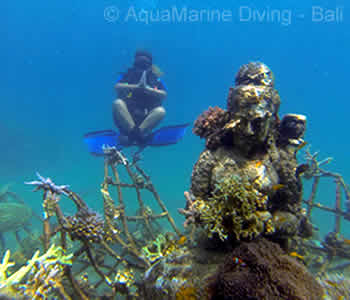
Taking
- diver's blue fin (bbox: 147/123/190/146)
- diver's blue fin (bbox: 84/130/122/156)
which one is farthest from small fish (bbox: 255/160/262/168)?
diver's blue fin (bbox: 84/130/122/156)

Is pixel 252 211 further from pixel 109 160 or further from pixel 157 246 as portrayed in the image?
pixel 109 160

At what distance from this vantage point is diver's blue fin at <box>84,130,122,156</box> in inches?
301

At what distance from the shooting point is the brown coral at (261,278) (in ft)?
5.51

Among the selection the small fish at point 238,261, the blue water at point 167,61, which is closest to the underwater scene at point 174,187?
the small fish at point 238,261

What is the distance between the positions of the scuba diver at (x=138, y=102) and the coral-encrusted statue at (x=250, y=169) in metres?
5.07

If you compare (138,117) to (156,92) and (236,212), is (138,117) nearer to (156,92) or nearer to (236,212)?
(156,92)

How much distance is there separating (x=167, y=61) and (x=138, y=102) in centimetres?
10289

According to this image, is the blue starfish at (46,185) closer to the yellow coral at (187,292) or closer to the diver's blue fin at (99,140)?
the yellow coral at (187,292)

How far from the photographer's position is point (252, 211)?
2.43m

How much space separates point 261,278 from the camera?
178 cm

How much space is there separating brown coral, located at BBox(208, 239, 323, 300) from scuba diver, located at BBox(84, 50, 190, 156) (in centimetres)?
613

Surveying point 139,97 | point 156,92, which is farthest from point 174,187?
point 156,92

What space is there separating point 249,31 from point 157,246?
10732 cm

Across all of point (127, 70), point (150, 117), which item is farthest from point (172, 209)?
point (127, 70)
